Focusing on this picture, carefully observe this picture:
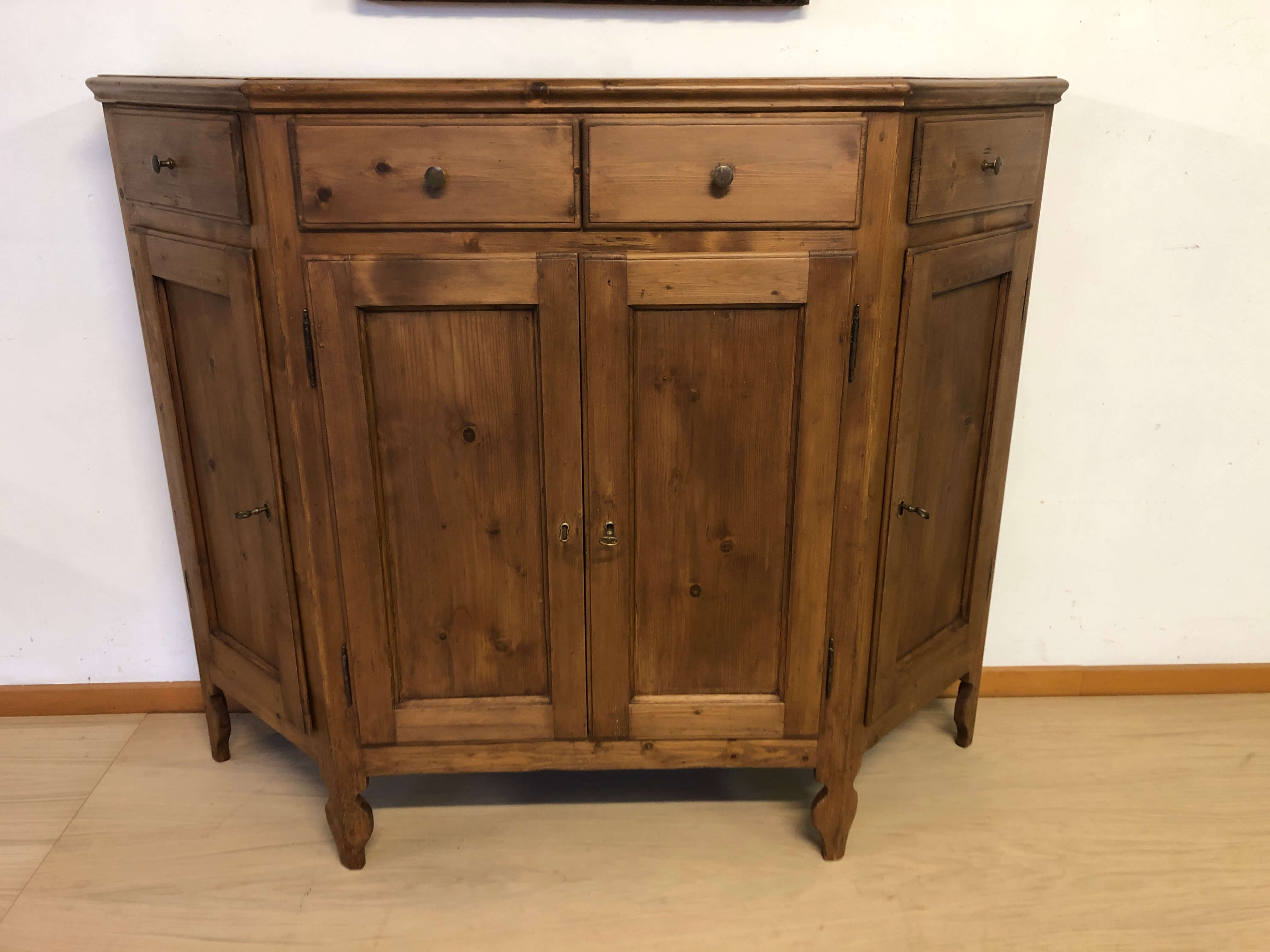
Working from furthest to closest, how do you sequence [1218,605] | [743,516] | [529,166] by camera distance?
[1218,605], [743,516], [529,166]

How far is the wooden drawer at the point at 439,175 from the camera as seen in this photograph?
4.72 feet

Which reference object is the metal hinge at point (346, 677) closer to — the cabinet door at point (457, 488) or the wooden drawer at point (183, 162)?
the cabinet door at point (457, 488)

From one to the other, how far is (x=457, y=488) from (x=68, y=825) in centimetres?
112

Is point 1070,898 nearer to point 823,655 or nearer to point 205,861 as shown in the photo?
point 823,655

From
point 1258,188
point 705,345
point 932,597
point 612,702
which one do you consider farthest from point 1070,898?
point 1258,188

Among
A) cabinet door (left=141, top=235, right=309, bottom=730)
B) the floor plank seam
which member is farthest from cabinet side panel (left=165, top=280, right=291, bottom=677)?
the floor plank seam

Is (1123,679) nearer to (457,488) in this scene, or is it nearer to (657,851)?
(657,851)

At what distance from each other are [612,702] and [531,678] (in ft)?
0.50

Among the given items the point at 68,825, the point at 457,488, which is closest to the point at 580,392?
the point at 457,488

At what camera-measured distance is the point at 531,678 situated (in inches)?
69.4

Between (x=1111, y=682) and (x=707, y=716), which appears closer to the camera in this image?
(x=707, y=716)

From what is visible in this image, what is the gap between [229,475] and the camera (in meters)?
1.82

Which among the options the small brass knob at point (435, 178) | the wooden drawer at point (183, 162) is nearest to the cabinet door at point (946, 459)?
the small brass knob at point (435, 178)

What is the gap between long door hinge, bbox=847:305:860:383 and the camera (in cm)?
154
